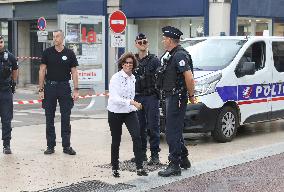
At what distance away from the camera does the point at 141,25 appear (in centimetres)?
2191

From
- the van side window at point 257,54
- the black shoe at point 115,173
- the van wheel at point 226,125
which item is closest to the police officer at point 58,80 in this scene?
the black shoe at point 115,173

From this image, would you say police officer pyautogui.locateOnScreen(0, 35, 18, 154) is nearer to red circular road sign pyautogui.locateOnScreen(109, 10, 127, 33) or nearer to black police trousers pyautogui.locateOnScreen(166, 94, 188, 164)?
black police trousers pyautogui.locateOnScreen(166, 94, 188, 164)

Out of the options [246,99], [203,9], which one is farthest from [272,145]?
[203,9]

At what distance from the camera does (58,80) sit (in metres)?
9.00

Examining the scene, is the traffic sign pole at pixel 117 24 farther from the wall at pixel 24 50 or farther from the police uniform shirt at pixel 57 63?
the wall at pixel 24 50

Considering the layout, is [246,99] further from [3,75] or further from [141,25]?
[141,25]

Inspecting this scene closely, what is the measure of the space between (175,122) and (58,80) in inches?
91.1

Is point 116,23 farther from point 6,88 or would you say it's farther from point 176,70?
point 176,70

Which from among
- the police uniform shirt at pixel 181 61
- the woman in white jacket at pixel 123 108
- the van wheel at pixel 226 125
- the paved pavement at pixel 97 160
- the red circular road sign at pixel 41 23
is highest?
the red circular road sign at pixel 41 23

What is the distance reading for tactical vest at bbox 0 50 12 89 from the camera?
29.7 feet

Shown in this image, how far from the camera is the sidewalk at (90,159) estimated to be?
7245 mm

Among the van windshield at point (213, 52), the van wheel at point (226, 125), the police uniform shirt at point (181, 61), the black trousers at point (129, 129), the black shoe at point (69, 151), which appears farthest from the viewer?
the van windshield at point (213, 52)

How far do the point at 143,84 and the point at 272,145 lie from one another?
288cm

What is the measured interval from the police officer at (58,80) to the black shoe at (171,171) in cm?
204
